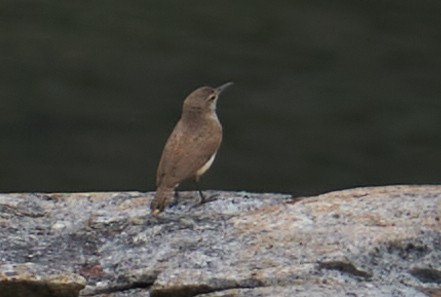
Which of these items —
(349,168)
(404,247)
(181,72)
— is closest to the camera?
(404,247)

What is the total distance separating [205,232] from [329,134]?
32.5 feet

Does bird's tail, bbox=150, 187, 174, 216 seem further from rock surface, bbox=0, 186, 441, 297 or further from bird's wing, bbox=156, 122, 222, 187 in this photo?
bird's wing, bbox=156, 122, 222, 187

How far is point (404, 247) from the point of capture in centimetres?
730

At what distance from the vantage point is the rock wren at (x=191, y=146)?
8.91m

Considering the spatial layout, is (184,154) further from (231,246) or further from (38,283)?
(38,283)

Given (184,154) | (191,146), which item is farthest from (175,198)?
(191,146)

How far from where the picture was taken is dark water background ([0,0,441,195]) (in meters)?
17.0

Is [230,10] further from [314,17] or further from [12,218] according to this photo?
[12,218]

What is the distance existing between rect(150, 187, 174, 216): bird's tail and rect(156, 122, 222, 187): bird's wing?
41 centimetres

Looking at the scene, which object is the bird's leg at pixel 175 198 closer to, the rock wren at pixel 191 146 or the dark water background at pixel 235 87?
the rock wren at pixel 191 146

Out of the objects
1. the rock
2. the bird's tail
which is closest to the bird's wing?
the bird's tail

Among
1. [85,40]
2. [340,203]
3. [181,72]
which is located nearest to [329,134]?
[181,72]

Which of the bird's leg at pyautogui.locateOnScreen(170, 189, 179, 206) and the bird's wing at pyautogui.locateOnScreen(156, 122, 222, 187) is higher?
the bird's wing at pyautogui.locateOnScreen(156, 122, 222, 187)

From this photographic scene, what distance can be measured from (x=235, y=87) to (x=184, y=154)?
8.76 m
